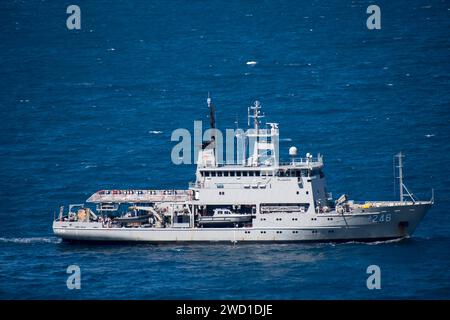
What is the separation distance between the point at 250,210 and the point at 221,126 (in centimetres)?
2835

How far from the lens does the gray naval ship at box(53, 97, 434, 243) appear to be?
123 m

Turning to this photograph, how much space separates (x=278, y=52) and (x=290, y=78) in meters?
13.5

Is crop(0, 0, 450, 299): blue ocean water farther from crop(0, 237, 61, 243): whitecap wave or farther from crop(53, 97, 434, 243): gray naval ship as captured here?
crop(53, 97, 434, 243): gray naval ship

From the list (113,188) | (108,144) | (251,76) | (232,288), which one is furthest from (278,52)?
(232,288)

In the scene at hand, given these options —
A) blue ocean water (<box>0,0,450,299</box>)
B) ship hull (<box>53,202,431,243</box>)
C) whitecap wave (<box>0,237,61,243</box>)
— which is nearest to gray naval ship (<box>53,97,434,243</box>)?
ship hull (<box>53,202,431,243</box>)

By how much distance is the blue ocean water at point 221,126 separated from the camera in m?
113

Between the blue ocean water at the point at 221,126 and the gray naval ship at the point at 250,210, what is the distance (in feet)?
5.23

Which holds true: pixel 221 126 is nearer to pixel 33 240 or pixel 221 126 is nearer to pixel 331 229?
pixel 331 229

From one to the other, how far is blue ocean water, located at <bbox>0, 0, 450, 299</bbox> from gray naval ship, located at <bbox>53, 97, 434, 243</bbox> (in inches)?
62.7

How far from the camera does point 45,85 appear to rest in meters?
179

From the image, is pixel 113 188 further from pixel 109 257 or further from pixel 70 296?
pixel 70 296

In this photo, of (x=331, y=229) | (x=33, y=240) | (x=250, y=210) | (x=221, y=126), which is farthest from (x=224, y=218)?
(x=221, y=126)

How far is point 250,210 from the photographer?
12588 cm
